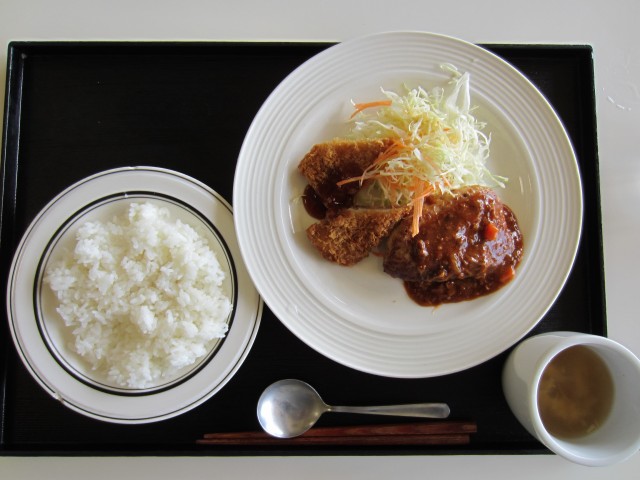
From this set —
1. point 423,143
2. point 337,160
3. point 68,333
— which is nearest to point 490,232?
point 423,143

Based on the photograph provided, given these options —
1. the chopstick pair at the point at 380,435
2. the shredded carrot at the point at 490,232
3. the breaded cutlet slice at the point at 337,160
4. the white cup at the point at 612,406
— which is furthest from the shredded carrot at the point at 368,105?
the chopstick pair at the point at 380,435

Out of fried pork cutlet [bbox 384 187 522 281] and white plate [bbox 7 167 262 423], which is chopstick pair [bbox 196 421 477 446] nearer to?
white plate [bbox 7 167 262 423]

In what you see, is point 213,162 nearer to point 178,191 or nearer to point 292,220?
point 178,191

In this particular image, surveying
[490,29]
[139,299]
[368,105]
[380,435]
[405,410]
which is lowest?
[380,435]

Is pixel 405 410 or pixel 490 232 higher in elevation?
pixel 490 232

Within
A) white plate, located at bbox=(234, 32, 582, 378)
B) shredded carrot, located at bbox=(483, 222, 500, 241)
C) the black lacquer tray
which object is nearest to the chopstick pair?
the black lacquer tray

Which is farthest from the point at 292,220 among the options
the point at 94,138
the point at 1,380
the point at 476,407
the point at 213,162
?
the point at 1,380

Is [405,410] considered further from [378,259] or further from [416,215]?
[416,215]
